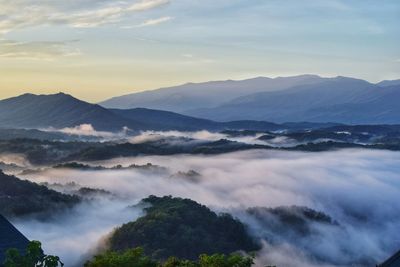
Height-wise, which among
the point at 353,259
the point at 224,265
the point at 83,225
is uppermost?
the point at 224,265

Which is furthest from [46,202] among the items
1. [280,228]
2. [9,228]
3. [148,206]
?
[9,228]

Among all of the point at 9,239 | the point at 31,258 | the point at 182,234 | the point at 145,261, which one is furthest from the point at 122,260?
the point at 182,234

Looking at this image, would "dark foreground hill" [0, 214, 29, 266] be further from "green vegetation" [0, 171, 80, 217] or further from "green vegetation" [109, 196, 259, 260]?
"green vegetation" [0, 171, 80, 217]

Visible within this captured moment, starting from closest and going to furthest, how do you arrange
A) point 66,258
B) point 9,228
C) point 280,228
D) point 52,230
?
point 9,228
point 66,258
point 52,230
point 280,228

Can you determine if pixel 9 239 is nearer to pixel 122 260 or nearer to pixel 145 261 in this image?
pixel 145 261

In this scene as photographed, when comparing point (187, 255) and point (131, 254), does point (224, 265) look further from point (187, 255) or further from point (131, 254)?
point (187, 255)

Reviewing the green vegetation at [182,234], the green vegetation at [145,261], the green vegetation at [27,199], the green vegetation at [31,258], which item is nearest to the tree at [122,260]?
the green vegetation at [145,261]

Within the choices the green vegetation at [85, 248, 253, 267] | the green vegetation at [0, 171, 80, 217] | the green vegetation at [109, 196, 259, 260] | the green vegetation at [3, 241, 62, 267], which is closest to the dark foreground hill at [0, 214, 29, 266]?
the green vegetation at [85, 248, 253, 267]

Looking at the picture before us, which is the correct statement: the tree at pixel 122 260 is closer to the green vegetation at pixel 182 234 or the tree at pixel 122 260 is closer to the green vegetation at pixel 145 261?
the green vegetation at pixel 145 261
